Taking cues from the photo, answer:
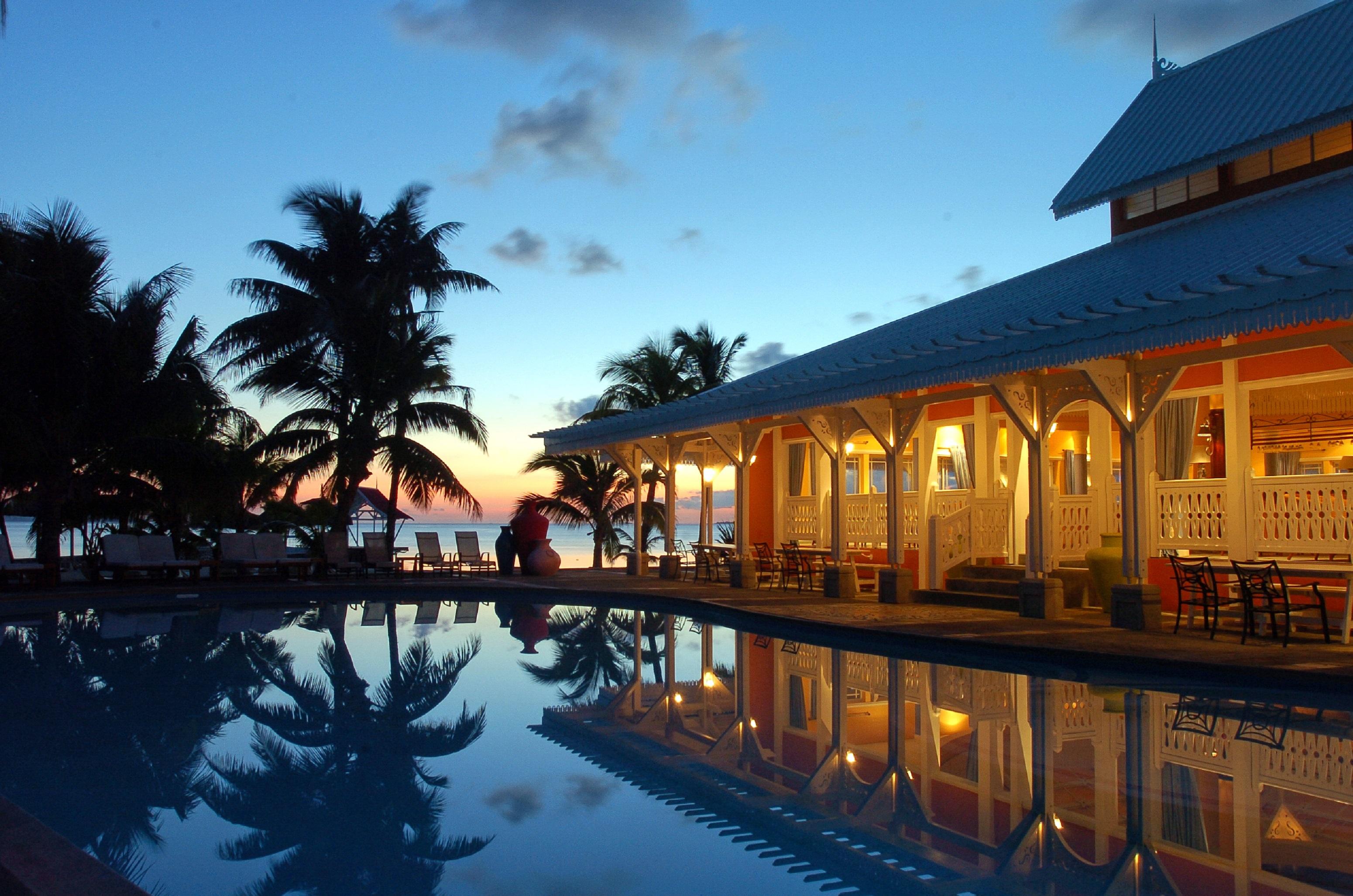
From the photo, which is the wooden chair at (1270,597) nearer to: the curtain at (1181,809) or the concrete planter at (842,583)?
the curtain at (1181,809)

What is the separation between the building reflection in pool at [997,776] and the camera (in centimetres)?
421

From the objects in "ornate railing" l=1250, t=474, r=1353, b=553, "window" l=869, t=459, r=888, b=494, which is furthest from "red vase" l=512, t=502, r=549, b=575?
"ornate railing" l=1250, t=474, r=1353, b=553

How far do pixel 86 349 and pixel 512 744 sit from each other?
603 inches

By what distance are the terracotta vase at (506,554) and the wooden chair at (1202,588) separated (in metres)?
14.5

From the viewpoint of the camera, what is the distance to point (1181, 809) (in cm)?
499

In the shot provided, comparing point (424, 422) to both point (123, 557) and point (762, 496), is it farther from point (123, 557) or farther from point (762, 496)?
point (762, 496)

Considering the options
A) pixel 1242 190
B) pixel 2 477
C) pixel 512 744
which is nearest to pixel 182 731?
pixel 512 744

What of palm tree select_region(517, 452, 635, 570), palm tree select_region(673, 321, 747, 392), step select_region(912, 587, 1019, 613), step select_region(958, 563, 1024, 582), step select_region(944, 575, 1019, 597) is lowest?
step select_region(912, 587, 1019, 613)

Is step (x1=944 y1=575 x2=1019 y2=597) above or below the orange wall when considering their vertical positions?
below

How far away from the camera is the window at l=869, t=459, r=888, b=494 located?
65.0 feet

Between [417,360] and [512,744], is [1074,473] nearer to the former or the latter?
[512,744]

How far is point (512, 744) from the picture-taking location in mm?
6824

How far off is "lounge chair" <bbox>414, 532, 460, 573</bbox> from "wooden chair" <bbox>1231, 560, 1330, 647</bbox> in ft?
52.6

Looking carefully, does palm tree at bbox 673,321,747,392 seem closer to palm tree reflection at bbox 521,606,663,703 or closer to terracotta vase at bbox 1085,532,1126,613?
palm tree reflection at bbox 521,606,663,703
